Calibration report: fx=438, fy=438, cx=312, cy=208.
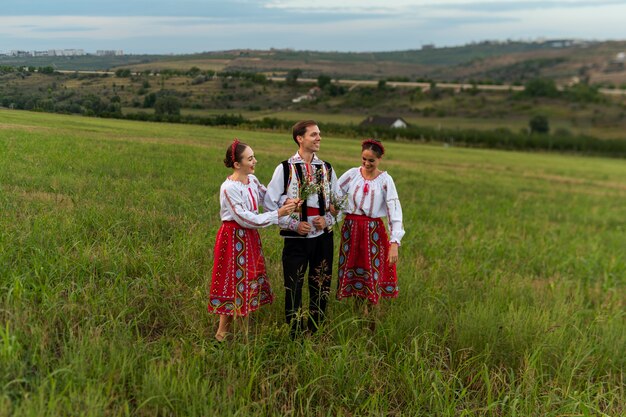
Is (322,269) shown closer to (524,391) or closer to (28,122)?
(524,391)

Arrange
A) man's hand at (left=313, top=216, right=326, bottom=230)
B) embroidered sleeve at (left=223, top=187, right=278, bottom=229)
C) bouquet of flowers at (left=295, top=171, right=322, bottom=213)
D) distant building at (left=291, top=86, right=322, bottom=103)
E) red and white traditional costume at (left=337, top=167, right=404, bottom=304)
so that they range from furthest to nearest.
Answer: distant building at (left=291, top=86, right=322, bottom=103) → red and white traditional costume at (left=337, top=167, right=404, bottom=304) → man's hand at (left=313, top=216, right=326, bottom=230) → bouquet of flowers at (left=295, top=171, right=322, bottom=213) → embroidered sleeve at (left=223, top=187, right=278, bottom=229)

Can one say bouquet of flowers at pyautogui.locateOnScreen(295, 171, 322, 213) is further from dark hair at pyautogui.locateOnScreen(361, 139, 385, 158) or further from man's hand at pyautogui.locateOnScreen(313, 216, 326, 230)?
dark hair at pyautogui.locateOnScreen(361, 139, 385, 158)

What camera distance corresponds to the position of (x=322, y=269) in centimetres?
376

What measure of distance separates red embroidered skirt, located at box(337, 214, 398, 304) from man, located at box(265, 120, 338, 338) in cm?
36

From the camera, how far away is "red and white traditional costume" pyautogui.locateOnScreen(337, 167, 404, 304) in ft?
13.0

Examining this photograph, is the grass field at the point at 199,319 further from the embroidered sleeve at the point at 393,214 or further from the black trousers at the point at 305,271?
the embroidered sleeve at the point at 393,214

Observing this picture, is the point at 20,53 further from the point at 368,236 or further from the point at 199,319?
the point at 368,236

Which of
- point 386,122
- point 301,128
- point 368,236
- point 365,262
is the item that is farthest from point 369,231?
point 386,122

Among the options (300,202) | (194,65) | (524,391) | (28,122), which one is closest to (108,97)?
(28,122)

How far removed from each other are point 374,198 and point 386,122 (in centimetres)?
2302

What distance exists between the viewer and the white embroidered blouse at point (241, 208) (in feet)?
10.6

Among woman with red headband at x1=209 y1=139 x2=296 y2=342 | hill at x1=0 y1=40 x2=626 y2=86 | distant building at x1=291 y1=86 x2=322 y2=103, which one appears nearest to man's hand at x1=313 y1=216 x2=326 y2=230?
woman with red headband at x1=209 y1=139 x2=296 y2=342

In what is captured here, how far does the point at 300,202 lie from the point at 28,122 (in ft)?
14.4

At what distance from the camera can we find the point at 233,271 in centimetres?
338
